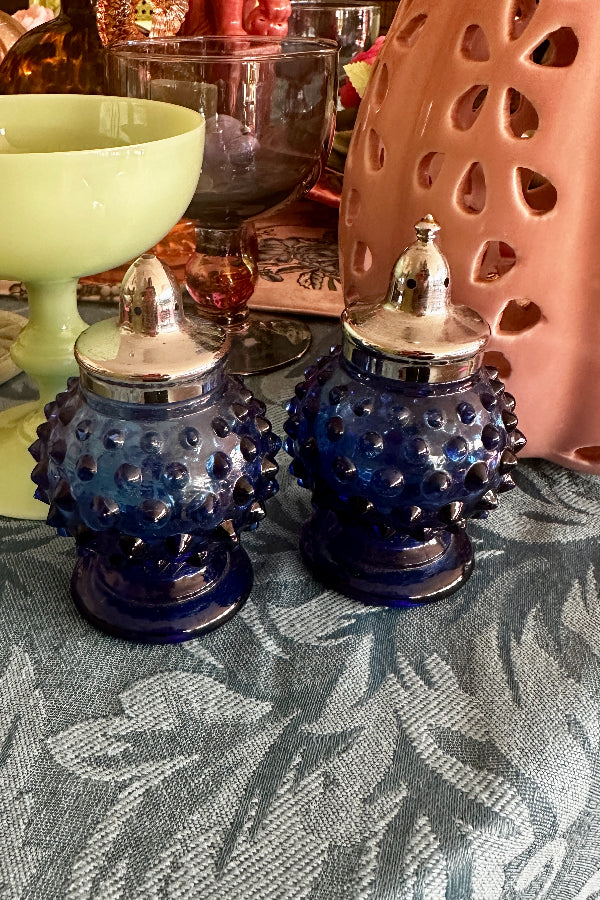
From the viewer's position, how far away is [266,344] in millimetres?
513

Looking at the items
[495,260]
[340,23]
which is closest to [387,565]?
[495,260]

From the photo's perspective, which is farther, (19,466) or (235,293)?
(235,293)

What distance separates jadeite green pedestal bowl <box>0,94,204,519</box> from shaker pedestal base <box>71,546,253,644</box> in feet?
0.22

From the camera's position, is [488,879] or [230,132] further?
[230,132]

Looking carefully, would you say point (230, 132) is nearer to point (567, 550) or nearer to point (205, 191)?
point (205, 191)

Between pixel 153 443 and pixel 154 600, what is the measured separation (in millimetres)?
71

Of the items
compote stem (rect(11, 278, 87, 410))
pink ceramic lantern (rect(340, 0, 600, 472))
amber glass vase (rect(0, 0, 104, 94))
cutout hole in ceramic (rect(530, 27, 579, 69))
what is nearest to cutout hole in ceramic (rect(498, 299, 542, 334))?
pink ceramic lantern (rect(340, 0, 600, 472))

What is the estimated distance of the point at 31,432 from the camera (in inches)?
15.1

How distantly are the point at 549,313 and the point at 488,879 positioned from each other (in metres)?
0.23

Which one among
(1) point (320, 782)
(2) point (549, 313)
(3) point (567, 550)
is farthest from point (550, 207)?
(1) point (320, 782)

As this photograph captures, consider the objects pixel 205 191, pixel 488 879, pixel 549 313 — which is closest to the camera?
pixel 488 879

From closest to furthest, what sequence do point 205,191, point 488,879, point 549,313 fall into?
point 488,879 < point 549,313 < point 205,191

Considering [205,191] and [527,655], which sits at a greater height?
[205,191]

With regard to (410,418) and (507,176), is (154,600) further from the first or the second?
(507,176)
